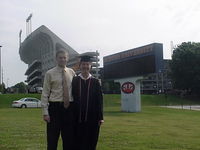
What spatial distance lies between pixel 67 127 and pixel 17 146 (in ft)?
12.0

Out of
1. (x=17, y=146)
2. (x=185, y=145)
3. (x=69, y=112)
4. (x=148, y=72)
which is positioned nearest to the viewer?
(x=69, y=112)

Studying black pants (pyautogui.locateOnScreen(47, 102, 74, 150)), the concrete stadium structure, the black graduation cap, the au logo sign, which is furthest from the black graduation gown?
the concrete stadium structure

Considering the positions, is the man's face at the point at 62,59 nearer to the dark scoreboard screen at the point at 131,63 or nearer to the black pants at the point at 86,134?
the black pants at the point at 86,134

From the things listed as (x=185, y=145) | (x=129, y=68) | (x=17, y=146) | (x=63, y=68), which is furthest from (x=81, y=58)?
(x=129, y=68)

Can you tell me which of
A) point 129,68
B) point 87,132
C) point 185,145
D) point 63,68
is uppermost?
point 129,68

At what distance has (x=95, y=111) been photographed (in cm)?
517

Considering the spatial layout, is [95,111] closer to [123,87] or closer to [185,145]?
[185,145]

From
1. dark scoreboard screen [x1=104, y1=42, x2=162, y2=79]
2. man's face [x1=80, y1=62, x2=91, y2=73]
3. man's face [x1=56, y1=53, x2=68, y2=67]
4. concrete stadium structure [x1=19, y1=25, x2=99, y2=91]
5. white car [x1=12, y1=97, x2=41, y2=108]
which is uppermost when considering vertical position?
concrete stadium structure [x1=19, y1=25, x2=99, y2=91]

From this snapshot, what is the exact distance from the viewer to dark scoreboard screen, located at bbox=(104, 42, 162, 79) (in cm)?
2630

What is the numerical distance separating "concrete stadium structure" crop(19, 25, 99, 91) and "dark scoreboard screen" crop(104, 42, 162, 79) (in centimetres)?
8090

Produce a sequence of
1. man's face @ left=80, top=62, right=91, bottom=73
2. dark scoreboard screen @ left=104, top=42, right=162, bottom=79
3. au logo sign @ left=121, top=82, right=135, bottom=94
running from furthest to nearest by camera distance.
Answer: au logo sign @ left=121, top=82, right=135, bottom=94 < dark scoreboard screen @ left=104, top=42, right=162, bottom=79 < man's face @ left=80, top=62, right=91, bottom=73

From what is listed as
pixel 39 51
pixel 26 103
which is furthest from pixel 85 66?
pixel 39 51

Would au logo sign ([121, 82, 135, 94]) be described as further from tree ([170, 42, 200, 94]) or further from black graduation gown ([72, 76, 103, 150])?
tree ([170, 42, 200, 94])

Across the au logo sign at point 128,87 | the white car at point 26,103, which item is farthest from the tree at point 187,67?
the au logo sign at point 128,87
